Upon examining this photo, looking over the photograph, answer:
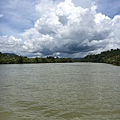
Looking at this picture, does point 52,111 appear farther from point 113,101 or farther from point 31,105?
point 113,101

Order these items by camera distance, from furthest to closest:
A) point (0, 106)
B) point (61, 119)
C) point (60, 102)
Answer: point (60, 102), point (0, 106), point (61, 119)

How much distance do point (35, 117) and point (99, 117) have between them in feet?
17.4

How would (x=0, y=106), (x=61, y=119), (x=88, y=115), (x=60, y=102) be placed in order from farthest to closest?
→ (x=60, y=102), (x=0, y=106), (x=88, y=115), (x=61, y=119)

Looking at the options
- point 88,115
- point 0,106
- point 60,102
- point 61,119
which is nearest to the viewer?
point 61,119

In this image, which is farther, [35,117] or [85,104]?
[85,104]

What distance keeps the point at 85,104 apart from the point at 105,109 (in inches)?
103

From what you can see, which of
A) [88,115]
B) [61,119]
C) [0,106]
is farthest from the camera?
[0,106]

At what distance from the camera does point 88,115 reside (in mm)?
16078

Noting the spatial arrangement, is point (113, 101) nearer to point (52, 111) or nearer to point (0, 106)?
point (52, 111)

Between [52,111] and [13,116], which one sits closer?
[13,116]

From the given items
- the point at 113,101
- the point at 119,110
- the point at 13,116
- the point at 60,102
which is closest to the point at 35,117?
the point at 13,116

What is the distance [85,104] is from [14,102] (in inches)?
311

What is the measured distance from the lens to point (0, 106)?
62.5ft

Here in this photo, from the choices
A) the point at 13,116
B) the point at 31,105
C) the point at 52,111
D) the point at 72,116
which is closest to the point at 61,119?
the point at 72,116
